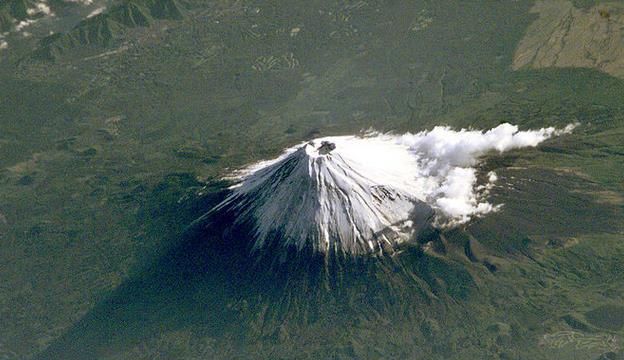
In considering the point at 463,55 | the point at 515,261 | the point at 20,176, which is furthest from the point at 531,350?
the point at 20,176

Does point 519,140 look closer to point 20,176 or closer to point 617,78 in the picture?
point 617,78

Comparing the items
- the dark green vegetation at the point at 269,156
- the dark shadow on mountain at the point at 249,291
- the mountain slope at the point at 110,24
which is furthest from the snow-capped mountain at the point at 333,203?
the mountain slope at the point at 110,24

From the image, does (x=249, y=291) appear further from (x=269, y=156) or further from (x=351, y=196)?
(x=269, y=156)

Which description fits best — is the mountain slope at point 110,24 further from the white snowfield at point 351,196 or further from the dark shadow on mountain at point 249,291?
the dark shadow on mountain at point 249,291

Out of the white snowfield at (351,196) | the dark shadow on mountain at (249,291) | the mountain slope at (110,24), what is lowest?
the dark shadow on mountain at (249,291)

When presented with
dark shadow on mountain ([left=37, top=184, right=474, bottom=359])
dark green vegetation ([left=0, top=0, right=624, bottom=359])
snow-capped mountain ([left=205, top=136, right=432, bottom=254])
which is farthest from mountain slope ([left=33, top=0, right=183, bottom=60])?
snow-capped mountain ([left=205, top=136, right=432, bottom=254])

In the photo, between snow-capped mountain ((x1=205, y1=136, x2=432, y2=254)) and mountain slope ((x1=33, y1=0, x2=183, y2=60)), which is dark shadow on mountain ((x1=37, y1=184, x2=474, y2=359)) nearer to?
snow-capped mountain ((x1=205, y1=136, x2=432, y2=254))

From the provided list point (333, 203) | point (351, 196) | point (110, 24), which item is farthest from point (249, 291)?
point (110, 24)
